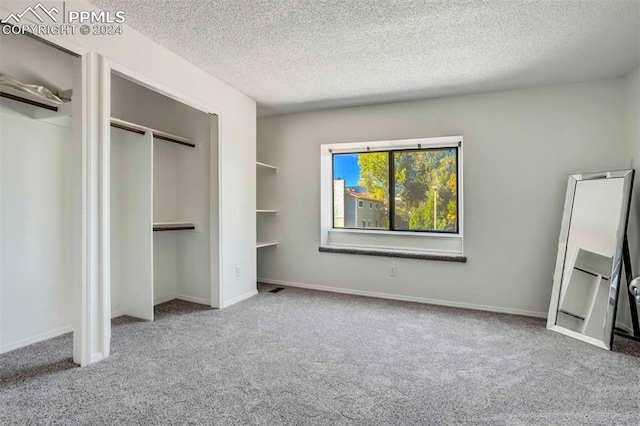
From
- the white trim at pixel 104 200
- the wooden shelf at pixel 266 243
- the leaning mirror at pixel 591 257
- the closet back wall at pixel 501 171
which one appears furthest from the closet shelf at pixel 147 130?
the leaning mirror at pixel 591 257

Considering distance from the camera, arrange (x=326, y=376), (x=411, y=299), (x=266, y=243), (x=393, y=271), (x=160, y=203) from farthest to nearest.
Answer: (x=266, y=243)
(x=393, y=271)
(x=411, y=299)
(x=160, y=203)
(x=326, y=376)

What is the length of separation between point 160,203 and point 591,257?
4.42 meters

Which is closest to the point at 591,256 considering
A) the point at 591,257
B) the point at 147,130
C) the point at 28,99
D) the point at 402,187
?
the point at 591,257

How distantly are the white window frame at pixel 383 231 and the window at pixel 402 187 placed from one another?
0.22 feet

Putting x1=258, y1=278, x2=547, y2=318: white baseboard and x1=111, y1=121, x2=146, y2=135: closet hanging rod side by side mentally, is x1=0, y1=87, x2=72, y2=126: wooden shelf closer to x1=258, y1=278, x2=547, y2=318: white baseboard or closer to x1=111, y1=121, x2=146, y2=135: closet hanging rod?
x1=111, y1=121, x2=146, y2=135: closet hanging rod

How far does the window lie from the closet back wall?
1.07 ft

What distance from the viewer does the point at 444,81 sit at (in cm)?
333

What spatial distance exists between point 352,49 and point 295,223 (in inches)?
97.1

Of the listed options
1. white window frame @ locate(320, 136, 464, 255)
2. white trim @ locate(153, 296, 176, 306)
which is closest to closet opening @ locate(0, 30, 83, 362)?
white trim @ locate(153, 296, 176, 306)

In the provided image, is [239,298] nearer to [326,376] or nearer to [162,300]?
[162,300]

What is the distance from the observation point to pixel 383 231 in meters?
4.33

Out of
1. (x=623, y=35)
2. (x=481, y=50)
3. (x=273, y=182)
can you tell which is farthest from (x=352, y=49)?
(x=273, y=182)

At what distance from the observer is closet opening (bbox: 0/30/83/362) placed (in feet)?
7.56

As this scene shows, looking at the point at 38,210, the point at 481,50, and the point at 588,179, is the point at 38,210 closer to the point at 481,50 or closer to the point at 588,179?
the point at 481,50
